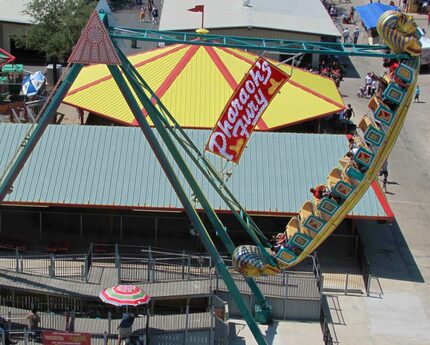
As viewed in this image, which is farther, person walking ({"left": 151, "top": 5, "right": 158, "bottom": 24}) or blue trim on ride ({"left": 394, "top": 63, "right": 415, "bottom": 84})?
person walking ({"left": 151, "top": 5, "right": 158, "bottom": 24})

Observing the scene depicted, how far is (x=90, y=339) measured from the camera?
880 inches

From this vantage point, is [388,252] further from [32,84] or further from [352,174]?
[32,84]

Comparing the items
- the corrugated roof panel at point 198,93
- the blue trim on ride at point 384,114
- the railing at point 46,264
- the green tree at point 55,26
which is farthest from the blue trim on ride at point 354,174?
the green tree at point 55,26

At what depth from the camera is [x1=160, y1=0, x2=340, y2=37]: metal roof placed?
50.2 metres

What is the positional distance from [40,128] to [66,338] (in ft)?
15.2

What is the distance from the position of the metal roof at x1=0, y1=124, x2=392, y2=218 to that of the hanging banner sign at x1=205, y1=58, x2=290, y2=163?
7102mm

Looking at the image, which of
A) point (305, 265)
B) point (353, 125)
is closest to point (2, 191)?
point (305, 265)

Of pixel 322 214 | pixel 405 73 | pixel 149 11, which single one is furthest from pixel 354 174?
pixel 149 11

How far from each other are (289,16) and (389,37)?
34117 millimetres

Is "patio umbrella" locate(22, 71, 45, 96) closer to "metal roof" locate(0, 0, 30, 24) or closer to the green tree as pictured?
the green tree

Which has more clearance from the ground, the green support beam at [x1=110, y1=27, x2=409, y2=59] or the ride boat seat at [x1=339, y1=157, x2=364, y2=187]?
the green support beam at [x1=110, y1=27, x2=409, y2=59]

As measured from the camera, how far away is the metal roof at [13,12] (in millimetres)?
50250

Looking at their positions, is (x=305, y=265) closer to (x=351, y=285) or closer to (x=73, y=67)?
(x=351, y=285)

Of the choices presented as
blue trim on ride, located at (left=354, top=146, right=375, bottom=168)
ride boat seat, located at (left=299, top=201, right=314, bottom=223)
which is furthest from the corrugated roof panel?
blue trim on ride, located at (left=354, top=146, right=375, bottom=168)
